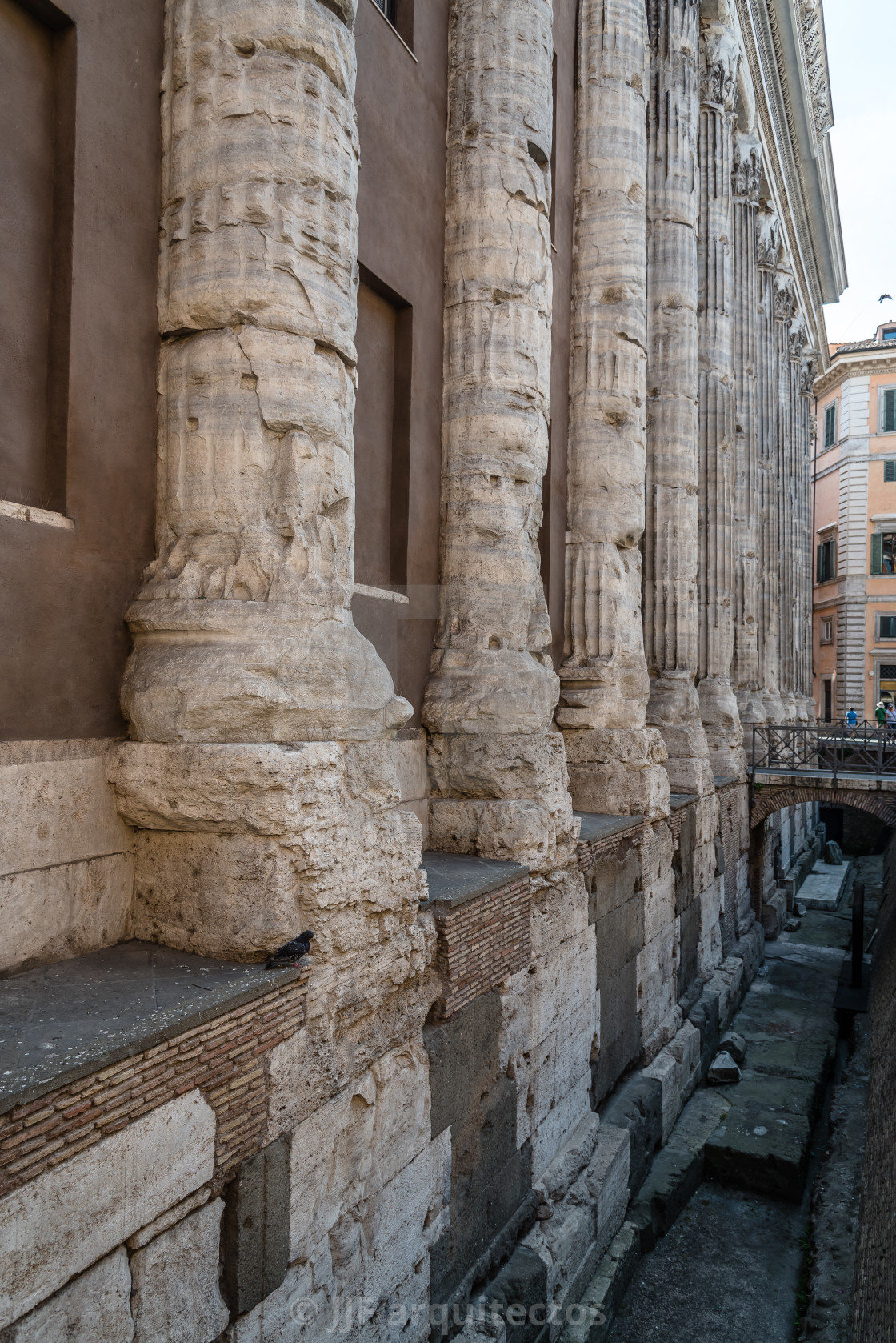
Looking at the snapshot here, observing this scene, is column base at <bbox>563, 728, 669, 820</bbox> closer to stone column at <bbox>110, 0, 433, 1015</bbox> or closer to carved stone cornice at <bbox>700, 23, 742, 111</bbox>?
stone column at <bbox>110, 0, 433, 1015</bbox>

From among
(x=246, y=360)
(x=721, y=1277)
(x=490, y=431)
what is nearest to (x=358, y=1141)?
(x=246, y=360)

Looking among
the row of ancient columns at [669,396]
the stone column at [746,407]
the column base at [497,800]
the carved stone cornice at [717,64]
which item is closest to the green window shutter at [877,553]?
the row of ancient columns at [669,396]

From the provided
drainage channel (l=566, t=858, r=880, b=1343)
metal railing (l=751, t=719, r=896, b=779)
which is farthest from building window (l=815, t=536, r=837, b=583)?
drainage channel (l=566, t=858, r=880, b=1343)

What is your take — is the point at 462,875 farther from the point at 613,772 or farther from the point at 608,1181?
the point at 613,772

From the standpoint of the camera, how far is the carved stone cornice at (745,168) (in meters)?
15.9

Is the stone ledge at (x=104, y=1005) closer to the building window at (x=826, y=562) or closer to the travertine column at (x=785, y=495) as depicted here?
the travertine column at (x=785, y=495)

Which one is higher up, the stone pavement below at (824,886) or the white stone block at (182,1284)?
the white stone block at (182,1284)

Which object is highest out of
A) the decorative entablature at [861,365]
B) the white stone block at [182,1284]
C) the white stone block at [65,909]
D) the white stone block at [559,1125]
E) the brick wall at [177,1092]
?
the decorative entablature at [861,365]

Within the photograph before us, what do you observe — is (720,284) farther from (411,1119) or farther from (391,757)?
(411,1119)

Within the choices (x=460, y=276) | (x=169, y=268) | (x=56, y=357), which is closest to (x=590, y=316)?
(x=460, y=276)

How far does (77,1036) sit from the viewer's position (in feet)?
8.52

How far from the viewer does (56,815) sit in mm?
3293

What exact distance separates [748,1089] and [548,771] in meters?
5.35

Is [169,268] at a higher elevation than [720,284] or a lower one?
lower
